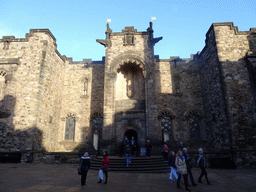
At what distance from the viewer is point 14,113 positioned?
14500 millimetres

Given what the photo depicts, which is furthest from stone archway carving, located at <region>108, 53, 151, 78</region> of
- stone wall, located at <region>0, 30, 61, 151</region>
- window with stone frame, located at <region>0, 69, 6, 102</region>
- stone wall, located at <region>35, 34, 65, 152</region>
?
window with stone frame, located at <region>0, 69, 6, 102</region>

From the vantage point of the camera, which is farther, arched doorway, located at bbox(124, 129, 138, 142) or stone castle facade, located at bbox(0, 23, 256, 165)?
arched doorway, located at bbox(124, 129, 138, 142)

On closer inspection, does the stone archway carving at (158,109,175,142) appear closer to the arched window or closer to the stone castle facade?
the stone castle facade

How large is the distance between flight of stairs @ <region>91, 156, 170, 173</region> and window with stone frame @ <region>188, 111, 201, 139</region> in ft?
22.8

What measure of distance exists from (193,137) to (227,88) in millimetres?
6248

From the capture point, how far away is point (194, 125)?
17734 mm

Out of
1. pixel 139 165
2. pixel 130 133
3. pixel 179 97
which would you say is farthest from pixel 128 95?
pixel 139 165

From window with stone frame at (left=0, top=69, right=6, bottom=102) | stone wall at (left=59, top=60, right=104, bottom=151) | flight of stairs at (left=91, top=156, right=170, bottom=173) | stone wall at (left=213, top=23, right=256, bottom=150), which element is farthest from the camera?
stone wall at (left=59, top=60, right=104, bottom=151)

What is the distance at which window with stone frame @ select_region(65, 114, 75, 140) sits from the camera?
59.3 feet

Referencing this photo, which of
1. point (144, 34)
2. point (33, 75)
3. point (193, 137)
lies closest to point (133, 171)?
point (193, 137)

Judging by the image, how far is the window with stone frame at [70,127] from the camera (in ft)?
59.3

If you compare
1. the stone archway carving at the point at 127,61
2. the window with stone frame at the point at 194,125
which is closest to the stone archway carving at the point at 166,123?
the window with stone frame at the point at 194,125

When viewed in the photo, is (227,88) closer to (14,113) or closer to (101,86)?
(101,86)

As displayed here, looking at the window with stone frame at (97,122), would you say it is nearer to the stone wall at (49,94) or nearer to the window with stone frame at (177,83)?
the stone wall at (49,94)
